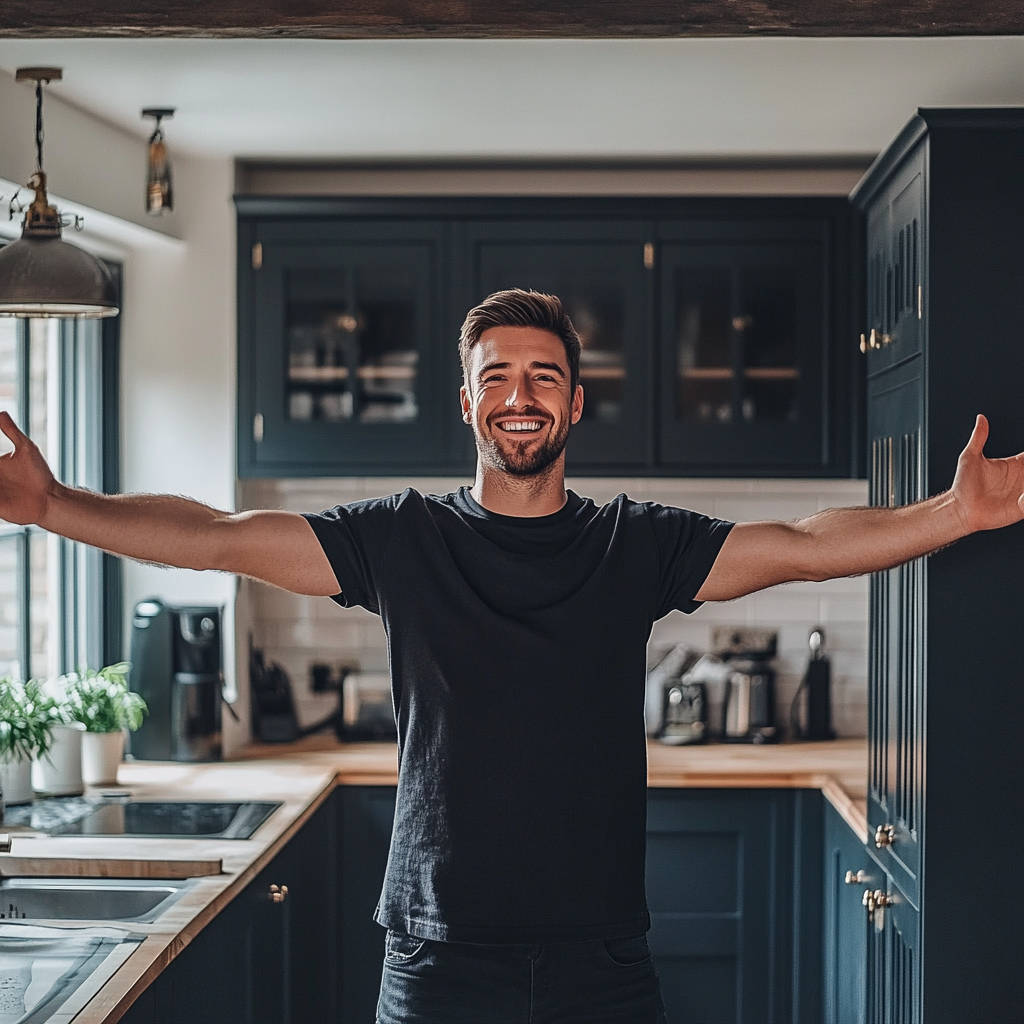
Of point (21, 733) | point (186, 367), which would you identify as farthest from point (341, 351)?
point (21, 733)

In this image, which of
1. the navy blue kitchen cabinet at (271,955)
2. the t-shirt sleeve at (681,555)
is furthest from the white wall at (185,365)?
the t-shirt sleeve at (681,555)

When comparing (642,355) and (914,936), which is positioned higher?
(642,355)

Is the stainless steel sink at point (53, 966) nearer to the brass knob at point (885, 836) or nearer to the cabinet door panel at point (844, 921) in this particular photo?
the brass knob at point (885, 836)

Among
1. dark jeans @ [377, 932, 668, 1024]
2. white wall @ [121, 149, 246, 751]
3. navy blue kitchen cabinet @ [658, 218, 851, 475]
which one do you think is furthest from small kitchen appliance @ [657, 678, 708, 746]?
dark jeans @ [377, 932, 668, 1024]

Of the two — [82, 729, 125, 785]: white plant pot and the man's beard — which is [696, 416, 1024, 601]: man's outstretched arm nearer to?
the man's beard

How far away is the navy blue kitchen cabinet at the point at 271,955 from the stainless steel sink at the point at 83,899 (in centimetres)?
13

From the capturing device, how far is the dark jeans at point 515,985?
1.93 m

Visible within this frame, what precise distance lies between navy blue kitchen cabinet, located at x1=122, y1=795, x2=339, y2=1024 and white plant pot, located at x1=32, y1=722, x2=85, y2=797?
57 cm

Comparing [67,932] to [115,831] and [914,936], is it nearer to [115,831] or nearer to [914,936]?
[115,831]

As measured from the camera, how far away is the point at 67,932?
7.16 ft

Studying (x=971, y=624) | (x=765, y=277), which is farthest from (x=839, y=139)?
(x=971, y=624)

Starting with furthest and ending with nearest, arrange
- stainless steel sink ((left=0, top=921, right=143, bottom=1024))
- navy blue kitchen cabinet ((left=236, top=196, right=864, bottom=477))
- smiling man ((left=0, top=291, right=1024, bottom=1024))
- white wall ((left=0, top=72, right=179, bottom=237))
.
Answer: navy blue kitchen cabinet ((left=236, top=196, right=864, bottom=477)) < white wall ((left=0, top=72, right=179, bottom=237)) < smiling man ((left=0, top=291, right=1024, bottom=1024)) < stainless steel sink ((left=0, top=921, right=143, bottom=1024))

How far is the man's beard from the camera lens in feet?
6.82

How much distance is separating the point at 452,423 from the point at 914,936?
6.42 feet
